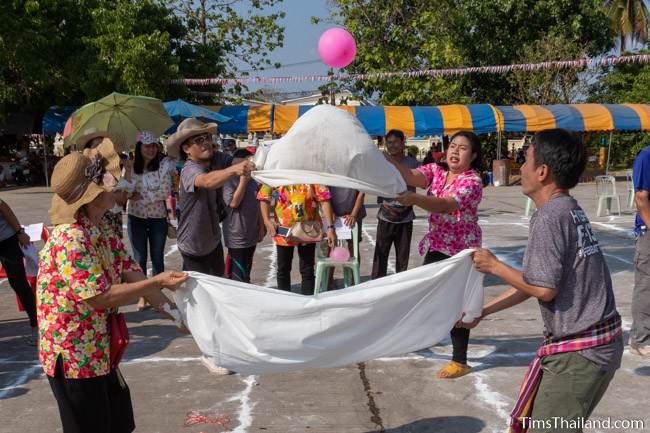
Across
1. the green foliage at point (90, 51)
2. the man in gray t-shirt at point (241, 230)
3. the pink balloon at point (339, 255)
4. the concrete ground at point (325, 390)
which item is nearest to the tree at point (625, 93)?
the green foliage at point (90, 51)

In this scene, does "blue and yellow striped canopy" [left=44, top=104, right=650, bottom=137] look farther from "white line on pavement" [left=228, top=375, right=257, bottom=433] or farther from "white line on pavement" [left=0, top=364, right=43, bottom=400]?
"white line on pavement" [left=228, top=375, right=257, bottom=433]

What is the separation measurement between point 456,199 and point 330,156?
1.39m

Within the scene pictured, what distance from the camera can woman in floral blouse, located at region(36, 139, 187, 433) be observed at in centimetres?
255

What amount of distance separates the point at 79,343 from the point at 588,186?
22.7 meters

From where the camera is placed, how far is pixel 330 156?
3.06 metres

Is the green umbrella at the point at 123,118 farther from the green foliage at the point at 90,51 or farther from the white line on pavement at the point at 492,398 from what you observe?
the green foliage at the point at 90,51

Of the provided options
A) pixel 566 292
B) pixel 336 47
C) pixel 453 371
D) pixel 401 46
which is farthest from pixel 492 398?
pixel 401 46

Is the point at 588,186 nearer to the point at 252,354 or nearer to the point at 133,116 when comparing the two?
the point at 133,116

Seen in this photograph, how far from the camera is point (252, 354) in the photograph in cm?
306

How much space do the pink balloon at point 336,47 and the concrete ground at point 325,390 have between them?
408 cm

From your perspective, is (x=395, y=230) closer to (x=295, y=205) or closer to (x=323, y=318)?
(x=295, y=205)

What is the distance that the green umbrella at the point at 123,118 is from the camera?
8336mm

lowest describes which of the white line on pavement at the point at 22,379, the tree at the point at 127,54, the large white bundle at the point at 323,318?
the white line on pavement at the point at 22,379

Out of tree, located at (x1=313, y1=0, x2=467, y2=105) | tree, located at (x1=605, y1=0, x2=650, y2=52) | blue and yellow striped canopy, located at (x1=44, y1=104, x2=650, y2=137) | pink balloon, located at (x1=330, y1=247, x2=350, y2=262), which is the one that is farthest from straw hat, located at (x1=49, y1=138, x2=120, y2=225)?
tree, located at (x1=605, y1=0, x2=650, y2=52)
